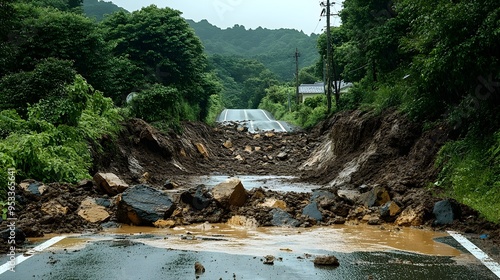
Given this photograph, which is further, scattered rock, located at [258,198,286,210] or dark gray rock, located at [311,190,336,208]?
dark gray rock, located at [311,190,336,208]

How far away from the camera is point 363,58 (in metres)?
34.6

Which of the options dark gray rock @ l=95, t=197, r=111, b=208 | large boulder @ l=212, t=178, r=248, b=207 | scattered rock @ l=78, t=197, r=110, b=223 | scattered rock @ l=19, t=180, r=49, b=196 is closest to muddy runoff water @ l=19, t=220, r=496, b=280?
scattered rock @ l=78, t=197, r=110, b=223

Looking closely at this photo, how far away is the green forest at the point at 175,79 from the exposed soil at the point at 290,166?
689 mm

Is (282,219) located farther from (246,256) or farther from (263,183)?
(263,183)

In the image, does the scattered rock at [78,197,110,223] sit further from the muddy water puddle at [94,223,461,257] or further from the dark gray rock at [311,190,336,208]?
the dark gray rock at [311,190,336,208]

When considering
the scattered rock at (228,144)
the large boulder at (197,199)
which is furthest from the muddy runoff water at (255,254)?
the scattered rock at (228,144)

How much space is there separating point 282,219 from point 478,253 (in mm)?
4891

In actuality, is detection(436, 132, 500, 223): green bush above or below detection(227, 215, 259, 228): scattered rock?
above

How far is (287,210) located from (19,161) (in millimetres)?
6895

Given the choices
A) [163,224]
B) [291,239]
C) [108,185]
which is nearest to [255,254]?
[291,239]

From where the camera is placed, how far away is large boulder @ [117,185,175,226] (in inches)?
477

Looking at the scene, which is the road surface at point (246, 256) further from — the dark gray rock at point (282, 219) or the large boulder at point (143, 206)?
the dark gray rock at point (282, 219)

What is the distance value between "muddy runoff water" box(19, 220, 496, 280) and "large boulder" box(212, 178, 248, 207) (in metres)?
1.87

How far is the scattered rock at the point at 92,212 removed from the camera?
12.2 meters
